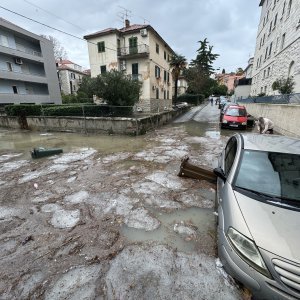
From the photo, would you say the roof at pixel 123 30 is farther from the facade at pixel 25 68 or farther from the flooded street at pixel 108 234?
the flooded street at pixel 108 234

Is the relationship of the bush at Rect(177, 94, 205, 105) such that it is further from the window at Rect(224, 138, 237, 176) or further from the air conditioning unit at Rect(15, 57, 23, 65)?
the window at Rect(224, 138, 237, 176)

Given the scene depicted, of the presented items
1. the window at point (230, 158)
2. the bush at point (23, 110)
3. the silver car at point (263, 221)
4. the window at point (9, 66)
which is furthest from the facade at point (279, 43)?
the window at point (9, 66)

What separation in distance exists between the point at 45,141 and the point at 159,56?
22.0 metres

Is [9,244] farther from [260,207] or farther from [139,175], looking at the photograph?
[260,207]

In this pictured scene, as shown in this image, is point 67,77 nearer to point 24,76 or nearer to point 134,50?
point 24,76

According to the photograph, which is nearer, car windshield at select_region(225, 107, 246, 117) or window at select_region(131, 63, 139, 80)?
car windshield at select_region(225, 107, 246, 117)

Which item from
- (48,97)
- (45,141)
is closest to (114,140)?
(45,141)

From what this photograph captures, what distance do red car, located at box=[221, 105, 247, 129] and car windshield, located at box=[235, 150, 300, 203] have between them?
10.8 m

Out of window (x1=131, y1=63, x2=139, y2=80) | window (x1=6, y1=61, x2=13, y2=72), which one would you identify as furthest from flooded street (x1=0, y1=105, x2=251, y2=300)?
window (x1=6, y1=61, x2=13, y2=72)

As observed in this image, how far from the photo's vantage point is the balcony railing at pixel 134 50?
75.9 feet

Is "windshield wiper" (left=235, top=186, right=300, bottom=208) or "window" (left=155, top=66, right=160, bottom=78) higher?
"window" (left=155, top=66, right=160, bottom=78)

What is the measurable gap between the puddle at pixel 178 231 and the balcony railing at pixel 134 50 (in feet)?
76.4

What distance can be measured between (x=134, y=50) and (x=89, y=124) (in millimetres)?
15572

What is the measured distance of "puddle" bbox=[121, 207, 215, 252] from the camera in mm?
3047
